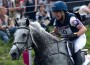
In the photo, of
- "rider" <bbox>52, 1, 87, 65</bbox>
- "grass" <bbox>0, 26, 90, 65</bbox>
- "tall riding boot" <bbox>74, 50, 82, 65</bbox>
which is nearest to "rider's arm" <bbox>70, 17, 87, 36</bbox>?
"rider" <bbox>52, 1, 87, 65</bbox>

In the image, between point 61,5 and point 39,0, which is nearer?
point 61,5

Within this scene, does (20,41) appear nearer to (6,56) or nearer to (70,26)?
(70,26)

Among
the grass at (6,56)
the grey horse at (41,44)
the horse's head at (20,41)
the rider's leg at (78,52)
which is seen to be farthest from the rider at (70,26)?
the grass at (6,56)

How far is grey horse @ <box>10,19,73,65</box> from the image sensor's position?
7527 millimetres

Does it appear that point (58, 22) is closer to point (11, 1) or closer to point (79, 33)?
point (79, 33)

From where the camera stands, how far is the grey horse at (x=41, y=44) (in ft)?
24.7

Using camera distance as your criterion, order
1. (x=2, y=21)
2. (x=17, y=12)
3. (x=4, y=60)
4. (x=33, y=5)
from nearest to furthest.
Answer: (x=4, y=60) < (x=2, y=21) < (x=17, y=12) < (x=33, y=5)

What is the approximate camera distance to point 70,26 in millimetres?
8297

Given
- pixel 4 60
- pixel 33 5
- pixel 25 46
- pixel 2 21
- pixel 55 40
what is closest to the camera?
pixel 25 46

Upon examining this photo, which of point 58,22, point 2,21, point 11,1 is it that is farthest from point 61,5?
point 11,1

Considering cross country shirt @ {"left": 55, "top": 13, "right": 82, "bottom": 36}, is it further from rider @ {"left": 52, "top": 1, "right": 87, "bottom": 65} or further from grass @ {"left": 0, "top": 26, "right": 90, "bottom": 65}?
grass @ {"left": 0, "top": 26, "right": 90, "bottom": 65}

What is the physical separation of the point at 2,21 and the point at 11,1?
2755mm

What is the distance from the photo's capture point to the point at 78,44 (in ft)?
27.3

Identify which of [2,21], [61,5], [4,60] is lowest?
[4,60]
